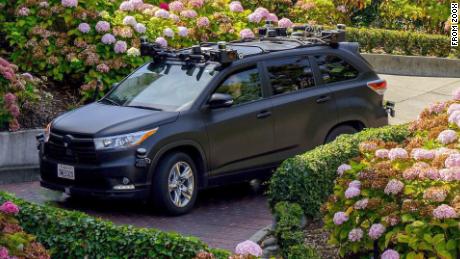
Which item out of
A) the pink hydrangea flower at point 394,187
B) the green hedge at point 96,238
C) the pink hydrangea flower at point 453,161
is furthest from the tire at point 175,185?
the pink hydrangea flower at point 453,161

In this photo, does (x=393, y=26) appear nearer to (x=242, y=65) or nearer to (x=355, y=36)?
(x=355, y=36)

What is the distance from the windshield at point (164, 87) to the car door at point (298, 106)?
944mm

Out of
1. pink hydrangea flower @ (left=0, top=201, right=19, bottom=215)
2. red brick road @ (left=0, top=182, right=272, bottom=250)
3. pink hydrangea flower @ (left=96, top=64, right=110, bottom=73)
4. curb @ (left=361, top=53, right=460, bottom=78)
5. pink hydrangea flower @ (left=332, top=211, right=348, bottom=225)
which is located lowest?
red brick road @ (left=0, top=182, right=272, bottom=250)

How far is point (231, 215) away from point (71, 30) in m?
5.38

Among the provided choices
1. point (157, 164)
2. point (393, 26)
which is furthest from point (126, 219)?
point (393, 26)

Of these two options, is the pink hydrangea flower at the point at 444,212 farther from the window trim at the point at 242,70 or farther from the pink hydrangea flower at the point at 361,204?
the window trim at the point at 242,70

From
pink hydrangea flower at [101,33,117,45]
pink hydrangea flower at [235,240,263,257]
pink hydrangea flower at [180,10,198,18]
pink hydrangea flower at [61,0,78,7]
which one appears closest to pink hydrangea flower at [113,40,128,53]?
pink hydrangea flower at [101,33,117,45]

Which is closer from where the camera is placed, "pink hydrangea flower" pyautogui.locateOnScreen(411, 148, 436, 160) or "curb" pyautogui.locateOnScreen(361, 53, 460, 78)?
"pink hydrangea flower" pyautogui.locateOnScreen(411, 148, 436, 160)

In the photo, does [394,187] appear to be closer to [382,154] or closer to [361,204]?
[361,204]

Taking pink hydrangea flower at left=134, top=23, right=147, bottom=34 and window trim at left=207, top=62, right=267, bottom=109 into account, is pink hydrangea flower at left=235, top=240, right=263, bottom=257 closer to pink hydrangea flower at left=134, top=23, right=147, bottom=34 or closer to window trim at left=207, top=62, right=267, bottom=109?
window trim at left=207, top=62, right=267, bottom=109

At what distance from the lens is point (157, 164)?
11.4 m

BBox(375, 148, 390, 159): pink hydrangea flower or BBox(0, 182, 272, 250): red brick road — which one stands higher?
BBox(375, 148, 390, 159): pink hydrangea flower

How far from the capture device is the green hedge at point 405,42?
69.6 feet

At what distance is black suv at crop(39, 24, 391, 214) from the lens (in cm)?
1127
